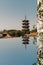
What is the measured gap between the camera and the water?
1.81m

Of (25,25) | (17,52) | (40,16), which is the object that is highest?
(40,16)

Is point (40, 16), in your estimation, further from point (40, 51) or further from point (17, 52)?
point (17, 52)

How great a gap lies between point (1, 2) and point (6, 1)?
0.05 metres

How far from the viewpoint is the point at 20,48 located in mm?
1828

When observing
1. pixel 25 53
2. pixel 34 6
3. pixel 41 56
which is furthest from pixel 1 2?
pixel 41 56

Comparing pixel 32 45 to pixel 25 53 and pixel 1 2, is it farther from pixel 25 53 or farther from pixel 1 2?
pixel 1 2

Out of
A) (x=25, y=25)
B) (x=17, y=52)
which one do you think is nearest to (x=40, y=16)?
(x=25, y=25)

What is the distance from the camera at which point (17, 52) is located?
5.99 ft

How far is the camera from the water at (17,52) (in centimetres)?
181

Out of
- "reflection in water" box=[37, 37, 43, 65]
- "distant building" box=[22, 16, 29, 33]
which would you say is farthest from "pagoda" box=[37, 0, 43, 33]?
"distant building" box=[22, 16, 29, 33]

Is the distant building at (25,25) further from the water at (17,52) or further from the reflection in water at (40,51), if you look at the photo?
the reflection in water at (40,51)

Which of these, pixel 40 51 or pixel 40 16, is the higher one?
pixel 40 16

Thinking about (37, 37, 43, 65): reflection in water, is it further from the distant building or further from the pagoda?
the distant building

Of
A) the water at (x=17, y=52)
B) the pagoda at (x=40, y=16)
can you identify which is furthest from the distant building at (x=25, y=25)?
the pagoda at (x=40, y=16)
